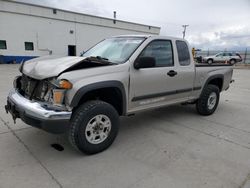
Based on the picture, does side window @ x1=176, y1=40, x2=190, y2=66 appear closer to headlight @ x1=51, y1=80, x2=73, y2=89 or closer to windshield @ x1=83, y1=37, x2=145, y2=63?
windshield @ x1=83, y1=37, x2=145, y2=63

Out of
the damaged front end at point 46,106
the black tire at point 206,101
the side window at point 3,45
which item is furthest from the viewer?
the side window at point 3,45

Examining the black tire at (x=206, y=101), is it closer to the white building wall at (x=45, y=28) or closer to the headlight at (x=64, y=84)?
the headlight at (x=64, y=84)

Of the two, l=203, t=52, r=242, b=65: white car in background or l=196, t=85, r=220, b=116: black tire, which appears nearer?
l=196, t=85, r=220, b=116: black tire

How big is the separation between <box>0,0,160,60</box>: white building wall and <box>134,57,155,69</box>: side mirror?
22.2 metres

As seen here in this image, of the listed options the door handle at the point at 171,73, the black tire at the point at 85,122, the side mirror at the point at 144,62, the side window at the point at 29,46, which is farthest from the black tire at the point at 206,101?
the side window at the point at 29,46

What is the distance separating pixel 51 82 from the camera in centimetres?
279

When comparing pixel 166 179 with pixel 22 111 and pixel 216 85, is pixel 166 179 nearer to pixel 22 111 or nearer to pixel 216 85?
pixel 22 111

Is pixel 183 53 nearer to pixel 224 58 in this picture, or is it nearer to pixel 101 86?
pixel 101 86

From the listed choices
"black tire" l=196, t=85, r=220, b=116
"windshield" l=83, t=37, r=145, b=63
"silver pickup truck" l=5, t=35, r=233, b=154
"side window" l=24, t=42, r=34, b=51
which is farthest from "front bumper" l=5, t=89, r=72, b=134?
"side window" l=24, t=42, r=34, b=51

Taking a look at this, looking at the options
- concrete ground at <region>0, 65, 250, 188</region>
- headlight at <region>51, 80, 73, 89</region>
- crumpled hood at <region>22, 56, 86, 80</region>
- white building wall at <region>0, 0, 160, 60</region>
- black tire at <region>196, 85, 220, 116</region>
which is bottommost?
concrete ground at <region>0, 65, 250, 188</region>

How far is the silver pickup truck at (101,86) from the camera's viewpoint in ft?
8.91

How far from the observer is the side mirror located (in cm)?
333

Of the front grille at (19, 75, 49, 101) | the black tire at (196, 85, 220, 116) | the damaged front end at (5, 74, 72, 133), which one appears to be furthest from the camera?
the black tire at (196, 85, 220, 116)

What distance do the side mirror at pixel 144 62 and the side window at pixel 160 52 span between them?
282 mm
